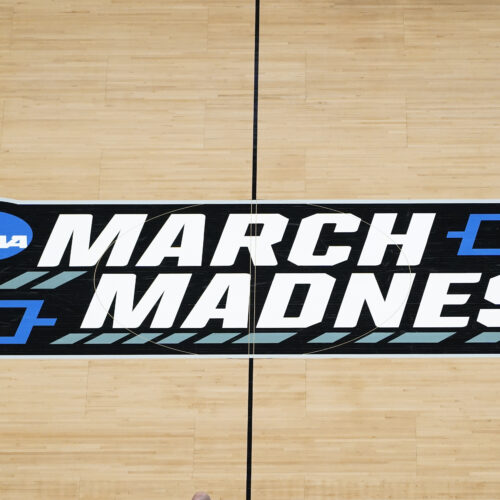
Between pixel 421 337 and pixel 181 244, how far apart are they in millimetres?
1915

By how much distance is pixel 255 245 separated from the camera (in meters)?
5.08

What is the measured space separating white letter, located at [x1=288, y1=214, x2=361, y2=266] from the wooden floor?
21cm

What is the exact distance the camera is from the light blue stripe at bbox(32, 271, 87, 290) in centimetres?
506

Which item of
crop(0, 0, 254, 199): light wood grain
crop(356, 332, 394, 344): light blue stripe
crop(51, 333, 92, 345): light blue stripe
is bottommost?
crop(51, 333, 92, 345): light blue stripe

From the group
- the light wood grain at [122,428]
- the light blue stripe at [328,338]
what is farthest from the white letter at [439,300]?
the light wood grain at [122,428]

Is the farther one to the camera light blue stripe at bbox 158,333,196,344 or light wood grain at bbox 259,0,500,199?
light wood grain at bbox 259,0,500,199

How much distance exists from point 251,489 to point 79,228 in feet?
7.58

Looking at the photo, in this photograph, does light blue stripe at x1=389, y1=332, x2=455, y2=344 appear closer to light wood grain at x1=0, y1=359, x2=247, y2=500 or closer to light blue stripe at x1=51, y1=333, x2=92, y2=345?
light wood grain at x1=0, y1=359, x2=247, y2=500

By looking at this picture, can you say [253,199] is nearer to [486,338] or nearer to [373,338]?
[373,338]

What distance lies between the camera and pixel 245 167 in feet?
17.0

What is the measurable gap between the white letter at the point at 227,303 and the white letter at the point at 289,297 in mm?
158

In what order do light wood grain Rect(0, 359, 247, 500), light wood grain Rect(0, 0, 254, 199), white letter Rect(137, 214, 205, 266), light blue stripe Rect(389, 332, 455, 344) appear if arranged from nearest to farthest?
light wood grain Rect(0, 359, 247, 500)
light blue stripe Rect(389, 332, 455, 344)
white letter Rect(137, 214, 205, 266)
light wood grain Rect(0, 0, 254, 199)

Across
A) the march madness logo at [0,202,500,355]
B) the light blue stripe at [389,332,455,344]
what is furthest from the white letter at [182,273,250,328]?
the light blue stripe at [389,332,455,344]

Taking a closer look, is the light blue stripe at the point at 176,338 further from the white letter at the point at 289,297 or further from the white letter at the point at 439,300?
the white letter at the point at 439,300
